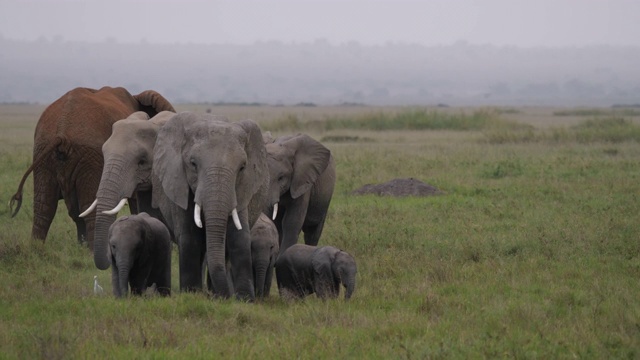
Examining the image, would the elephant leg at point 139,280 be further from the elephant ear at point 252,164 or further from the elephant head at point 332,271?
the elephant head at point 332,271

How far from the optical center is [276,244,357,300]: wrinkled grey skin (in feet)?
32.0

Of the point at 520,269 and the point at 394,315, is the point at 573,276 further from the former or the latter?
the point at 394,315

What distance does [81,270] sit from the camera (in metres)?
11.8

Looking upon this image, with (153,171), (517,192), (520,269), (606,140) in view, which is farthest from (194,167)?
(606,140)

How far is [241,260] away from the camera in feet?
30.8

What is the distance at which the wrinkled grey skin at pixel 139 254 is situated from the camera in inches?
365

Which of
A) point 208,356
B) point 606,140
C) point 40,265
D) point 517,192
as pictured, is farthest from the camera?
point 606,140

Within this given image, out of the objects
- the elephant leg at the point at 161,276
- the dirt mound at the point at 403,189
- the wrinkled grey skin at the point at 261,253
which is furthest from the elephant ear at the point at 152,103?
the dirt mound at the point at 403,189

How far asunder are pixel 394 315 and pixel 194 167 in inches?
81.8

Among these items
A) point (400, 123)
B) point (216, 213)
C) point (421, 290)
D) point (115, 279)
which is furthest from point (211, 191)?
point (400, 123)

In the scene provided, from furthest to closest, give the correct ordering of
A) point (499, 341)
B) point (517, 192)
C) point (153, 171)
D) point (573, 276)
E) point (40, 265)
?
point (517, 192) → point (40, 265) → point (573, 276) → point (153, 171) → point (499, 341)

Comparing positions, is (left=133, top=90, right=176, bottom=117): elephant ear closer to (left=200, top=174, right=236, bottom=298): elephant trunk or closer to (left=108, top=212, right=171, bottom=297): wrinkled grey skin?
(left=108, top=212, right=171, bottom=297): wrinkled grey skin

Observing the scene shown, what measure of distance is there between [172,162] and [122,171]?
117 cm

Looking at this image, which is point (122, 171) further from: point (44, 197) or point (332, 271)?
point (44, 197)
